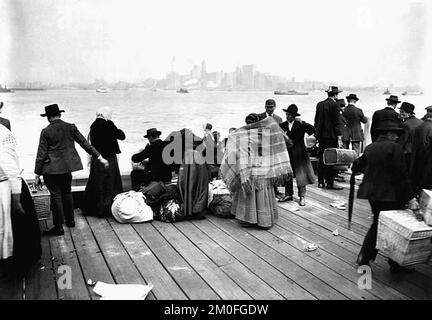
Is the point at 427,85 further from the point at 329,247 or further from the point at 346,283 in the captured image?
the point at 346,283

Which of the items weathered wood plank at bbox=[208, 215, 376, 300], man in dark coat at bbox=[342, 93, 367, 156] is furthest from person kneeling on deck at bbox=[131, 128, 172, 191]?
man in dark coat at bbox=[342, 93, 367, 156]

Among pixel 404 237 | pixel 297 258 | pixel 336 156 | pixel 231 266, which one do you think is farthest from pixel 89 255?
pixel 336 156

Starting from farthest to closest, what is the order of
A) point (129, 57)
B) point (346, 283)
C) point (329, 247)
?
point (129, 57) → point (329, 247) → point (346, 283)

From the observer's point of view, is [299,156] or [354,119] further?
[354,119]

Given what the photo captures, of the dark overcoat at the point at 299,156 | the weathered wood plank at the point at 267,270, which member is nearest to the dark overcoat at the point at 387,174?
the weathered wood plank at the point at 267,270

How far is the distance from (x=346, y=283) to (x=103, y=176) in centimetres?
312

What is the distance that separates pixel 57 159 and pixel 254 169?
2219 mm

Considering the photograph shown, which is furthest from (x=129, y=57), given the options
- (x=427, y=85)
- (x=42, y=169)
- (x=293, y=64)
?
(x=42, y=169)

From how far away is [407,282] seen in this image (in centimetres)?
326

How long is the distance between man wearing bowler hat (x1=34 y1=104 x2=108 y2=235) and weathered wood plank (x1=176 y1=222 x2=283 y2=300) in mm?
1365

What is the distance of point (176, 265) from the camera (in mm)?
3568

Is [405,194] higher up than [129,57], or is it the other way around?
[129,57]

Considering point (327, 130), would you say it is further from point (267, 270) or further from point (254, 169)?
point (267, 270)

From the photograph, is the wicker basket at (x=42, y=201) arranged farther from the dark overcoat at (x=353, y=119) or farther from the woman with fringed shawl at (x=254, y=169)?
the dark overcoat at (x=353, y=119)
